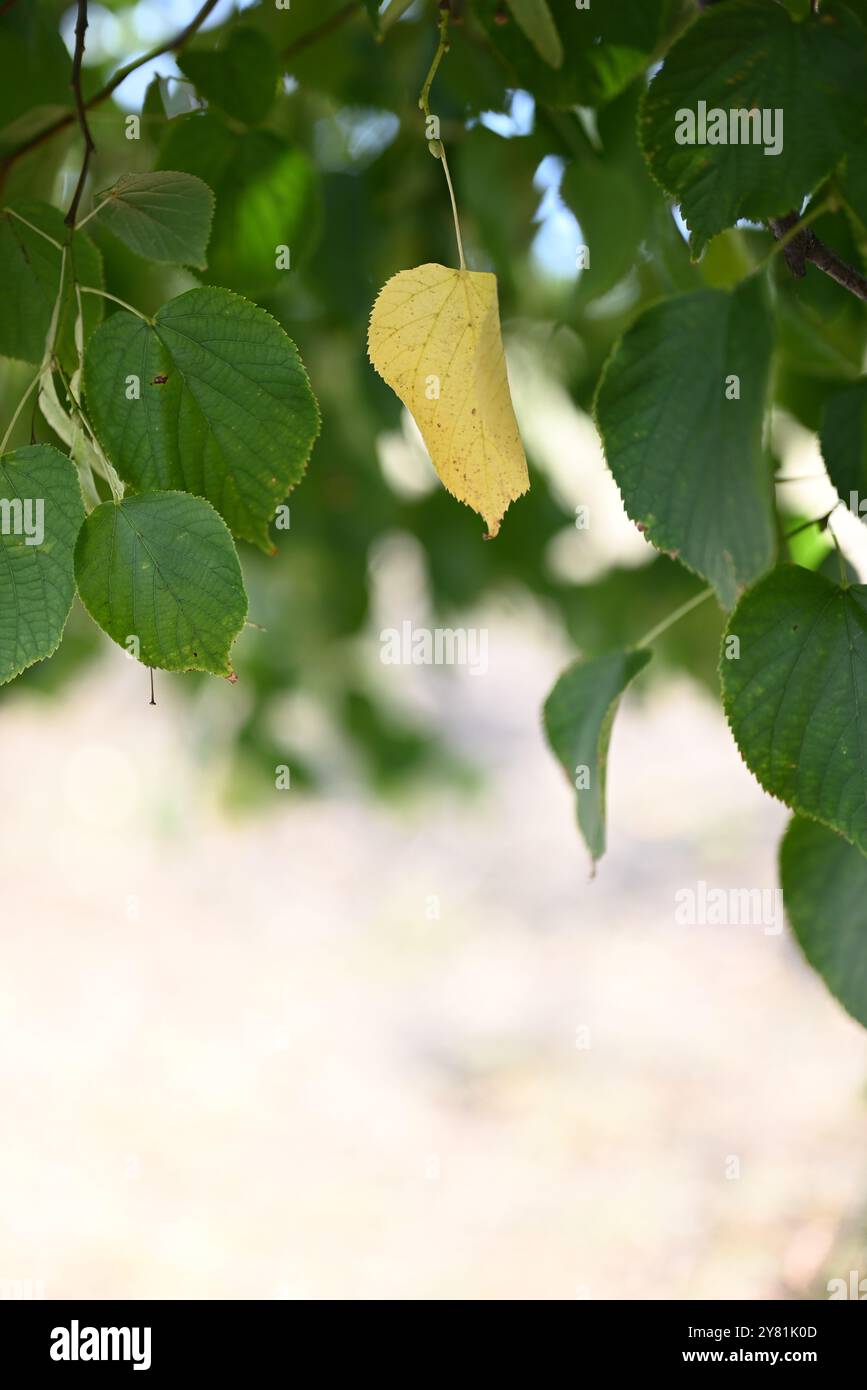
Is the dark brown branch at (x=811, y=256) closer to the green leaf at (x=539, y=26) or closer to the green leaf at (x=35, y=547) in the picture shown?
the green leaf at (x=539, y=26)

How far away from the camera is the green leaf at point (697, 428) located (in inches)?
14.3

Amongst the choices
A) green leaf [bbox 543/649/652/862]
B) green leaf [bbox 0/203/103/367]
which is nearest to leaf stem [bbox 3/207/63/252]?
green leaf [bbox 0/203/103/367]

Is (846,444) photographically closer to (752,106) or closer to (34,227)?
(752,106)

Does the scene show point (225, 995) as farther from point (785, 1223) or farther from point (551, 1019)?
point (785, 1223)

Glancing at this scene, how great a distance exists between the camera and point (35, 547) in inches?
11.5

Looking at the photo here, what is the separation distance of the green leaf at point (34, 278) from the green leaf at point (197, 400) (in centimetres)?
5

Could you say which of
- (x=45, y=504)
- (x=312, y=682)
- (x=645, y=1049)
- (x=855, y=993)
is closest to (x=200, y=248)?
(x=45, y=504)

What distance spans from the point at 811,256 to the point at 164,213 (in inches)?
7.1

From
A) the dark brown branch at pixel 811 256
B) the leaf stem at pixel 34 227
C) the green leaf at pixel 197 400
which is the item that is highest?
the leaf stem at pixel 34 227

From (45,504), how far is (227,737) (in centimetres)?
118

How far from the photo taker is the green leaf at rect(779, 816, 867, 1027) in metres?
0.42

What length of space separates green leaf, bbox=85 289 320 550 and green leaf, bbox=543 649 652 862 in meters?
0.14

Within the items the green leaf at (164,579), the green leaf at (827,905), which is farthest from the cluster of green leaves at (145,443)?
the green leaf at (827,905)

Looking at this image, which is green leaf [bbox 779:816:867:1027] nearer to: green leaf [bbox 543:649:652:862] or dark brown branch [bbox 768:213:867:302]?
green leaf [bbox 543:649:652:862]
